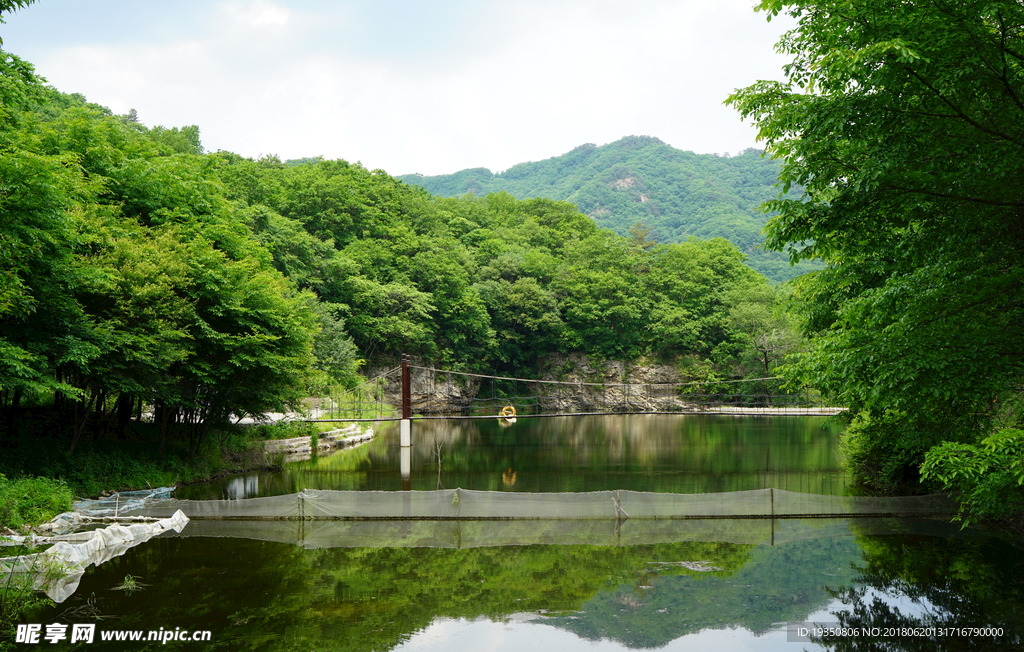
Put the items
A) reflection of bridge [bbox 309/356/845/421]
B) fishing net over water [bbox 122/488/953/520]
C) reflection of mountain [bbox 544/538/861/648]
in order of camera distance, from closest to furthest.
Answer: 1. reflection of mountain [bbox 544/538/861/648]
2. fishing net over water [bbox 122/488/953/520]
3. reflection of bridge [bbox 309/356/845/421]

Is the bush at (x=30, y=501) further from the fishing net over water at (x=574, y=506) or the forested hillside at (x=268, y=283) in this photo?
the forested hillside at (x=268, y=283)

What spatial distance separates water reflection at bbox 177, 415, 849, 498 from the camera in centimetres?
2072

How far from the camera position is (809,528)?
14.2 m

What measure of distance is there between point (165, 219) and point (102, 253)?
17.9 feet

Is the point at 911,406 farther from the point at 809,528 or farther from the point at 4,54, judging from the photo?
the point at 4,54

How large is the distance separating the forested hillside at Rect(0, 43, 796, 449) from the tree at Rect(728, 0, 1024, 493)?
7996 millimetres

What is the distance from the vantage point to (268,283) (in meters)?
22.0

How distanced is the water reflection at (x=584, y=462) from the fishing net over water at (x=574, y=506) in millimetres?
2015

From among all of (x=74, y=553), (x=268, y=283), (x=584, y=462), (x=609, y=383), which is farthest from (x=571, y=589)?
(x=609, y=383)

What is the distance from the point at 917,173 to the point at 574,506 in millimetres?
9209

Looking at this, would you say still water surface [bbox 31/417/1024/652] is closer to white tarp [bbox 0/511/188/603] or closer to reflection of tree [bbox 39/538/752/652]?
reflection of tree [bbox 39/538/752/652]

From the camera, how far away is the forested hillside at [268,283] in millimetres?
15117

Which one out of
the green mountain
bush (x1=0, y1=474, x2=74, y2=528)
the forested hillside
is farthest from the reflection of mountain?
the green mountain

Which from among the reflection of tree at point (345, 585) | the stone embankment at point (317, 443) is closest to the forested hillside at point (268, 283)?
the stone embankment at point (317, 443)
